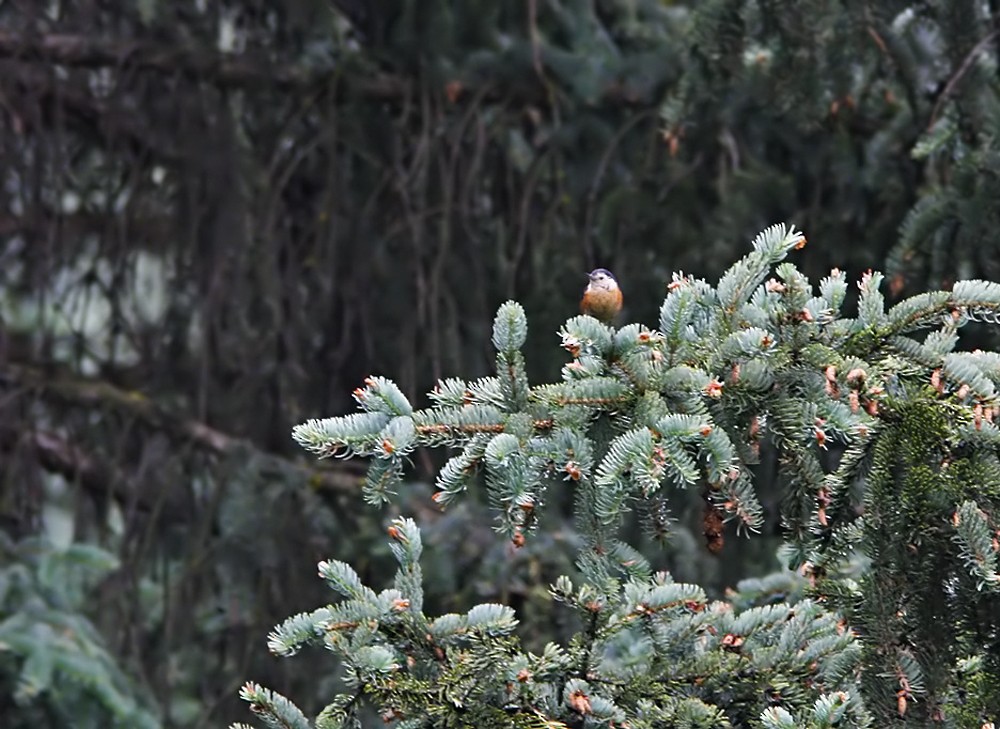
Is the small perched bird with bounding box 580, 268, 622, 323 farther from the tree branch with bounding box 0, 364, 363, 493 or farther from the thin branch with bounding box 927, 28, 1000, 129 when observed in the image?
the tree branch with bounding box 0, 364, 363, 493

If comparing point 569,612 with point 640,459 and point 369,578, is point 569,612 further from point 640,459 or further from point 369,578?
point 640,459

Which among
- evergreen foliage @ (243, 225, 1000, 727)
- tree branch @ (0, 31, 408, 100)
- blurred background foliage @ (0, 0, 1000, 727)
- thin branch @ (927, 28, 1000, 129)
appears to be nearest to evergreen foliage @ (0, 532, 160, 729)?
blurred background foliage @ (0, 0, 1000, 727)

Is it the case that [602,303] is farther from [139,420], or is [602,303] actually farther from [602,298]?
[139,420]

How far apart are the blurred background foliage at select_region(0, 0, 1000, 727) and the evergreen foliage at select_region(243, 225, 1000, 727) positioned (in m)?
1.85

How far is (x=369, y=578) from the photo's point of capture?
3818mm

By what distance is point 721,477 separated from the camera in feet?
5.04

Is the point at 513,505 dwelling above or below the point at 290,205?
below

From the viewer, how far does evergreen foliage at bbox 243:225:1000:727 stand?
153 centimetres

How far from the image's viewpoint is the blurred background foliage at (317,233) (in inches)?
144

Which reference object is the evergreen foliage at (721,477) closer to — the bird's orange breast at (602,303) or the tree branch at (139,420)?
the bird's orange breast at (602,303)

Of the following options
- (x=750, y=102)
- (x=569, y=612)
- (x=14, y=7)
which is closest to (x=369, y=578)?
(x=569, y=612)

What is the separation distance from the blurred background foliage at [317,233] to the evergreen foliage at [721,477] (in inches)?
72.7

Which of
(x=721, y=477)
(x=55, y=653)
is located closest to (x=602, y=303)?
(x=55, y=653)

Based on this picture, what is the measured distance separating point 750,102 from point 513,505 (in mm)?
2250
